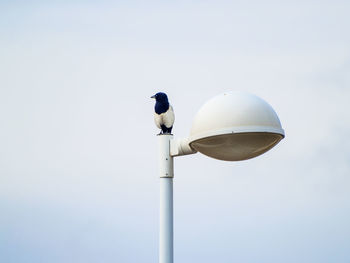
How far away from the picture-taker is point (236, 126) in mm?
4168

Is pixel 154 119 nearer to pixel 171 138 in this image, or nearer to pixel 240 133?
pixel 171 138

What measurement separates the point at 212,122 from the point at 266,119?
40cm

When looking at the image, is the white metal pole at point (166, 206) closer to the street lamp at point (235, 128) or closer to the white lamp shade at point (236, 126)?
the street lamp at point (235, 128)

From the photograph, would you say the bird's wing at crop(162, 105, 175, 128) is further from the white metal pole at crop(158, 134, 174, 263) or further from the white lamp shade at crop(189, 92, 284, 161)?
the white lamp shade at crop(189, 92, 284, 161)

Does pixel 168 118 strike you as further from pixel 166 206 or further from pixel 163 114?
pixel 166 206

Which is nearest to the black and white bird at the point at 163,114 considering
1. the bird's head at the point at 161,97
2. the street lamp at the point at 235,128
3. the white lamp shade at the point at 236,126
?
the bird's head at the point at 161,97

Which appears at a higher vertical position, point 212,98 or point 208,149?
point 212,98

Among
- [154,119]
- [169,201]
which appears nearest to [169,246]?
[169,201]

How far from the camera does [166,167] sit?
5102 mm

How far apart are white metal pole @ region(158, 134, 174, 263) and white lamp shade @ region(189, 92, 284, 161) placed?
67 cm

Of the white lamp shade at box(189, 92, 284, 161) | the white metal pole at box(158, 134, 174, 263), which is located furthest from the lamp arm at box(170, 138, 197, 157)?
the white lamp shade at box(189, 92, 284, 161)

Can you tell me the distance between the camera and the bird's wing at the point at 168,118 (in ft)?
17.3

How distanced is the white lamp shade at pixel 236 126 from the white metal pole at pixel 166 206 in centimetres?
67

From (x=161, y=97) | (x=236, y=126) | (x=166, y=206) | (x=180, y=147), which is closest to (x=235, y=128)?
(x=236, y=126)
